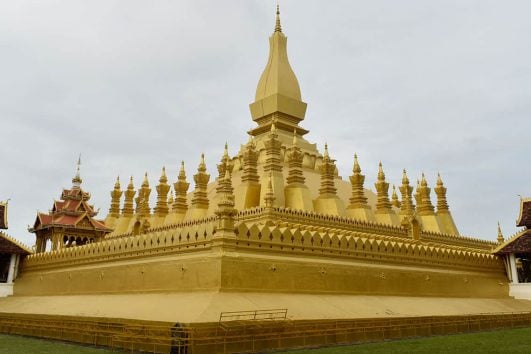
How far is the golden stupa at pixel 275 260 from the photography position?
39.3ft

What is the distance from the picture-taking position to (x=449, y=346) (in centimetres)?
1073

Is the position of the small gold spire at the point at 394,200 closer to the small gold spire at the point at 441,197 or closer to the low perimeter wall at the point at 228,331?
the small gold spire at the point at 441,197

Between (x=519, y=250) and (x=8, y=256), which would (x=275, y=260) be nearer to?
(x=519, y=250)

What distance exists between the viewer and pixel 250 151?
20781 millimetres

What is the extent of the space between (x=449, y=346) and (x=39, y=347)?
9725 millimetres

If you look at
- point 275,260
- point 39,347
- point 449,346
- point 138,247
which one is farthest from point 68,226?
point 449,346

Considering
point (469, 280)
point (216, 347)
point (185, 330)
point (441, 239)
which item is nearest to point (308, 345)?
point (216, 347)

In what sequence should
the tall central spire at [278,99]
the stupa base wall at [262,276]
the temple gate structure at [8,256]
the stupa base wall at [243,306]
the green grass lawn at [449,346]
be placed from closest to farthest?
the green grass lawn at [449,346], the stupa base wall at [243,306], the stupa base wall at [262,276], the temple gate structure at [8,256], the tall central spire at [278,99]

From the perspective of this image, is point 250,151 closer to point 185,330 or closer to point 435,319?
point 435,319

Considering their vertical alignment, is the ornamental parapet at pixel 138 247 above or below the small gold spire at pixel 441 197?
below

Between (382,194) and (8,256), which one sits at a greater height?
(382,194)

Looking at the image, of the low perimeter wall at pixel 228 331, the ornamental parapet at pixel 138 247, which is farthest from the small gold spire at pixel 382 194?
the ornamental parapet at pixel 138 247

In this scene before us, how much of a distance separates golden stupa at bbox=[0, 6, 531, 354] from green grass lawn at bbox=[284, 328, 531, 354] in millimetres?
1324

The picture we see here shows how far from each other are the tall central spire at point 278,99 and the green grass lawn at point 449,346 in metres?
16.9
